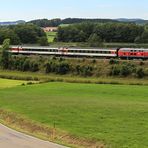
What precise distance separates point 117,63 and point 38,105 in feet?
161

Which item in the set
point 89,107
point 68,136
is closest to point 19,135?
point 68,136

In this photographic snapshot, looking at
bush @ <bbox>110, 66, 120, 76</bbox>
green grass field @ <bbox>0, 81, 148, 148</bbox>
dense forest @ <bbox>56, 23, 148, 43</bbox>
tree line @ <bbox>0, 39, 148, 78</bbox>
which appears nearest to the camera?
green grass field @ <bbox>0, 81, 148, 148</bbox>

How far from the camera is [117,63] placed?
79.8 meters

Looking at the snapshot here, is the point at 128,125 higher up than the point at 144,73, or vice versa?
the point at 128,125

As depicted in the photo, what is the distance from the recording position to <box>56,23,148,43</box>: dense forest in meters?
131

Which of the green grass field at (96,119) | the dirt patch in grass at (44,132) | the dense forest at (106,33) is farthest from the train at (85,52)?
the dirt patch in grass at (44,132)

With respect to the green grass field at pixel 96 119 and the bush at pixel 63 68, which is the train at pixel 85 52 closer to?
the bush at pixel 63 68

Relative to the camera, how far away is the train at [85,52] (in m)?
81.3

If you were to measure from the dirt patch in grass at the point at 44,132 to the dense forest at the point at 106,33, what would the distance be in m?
99.2

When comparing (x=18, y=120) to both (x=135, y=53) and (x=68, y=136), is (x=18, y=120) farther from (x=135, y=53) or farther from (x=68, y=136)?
(x=135, y=53)

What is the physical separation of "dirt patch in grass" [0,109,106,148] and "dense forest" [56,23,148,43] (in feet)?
325

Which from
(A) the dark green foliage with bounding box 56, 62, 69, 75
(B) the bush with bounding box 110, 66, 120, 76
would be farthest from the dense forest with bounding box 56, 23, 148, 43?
(B) the bush with bounding box 110, 66, 120, 76

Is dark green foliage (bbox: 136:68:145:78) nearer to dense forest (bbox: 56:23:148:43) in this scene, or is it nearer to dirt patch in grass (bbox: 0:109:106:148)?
dirt patch in grass (bbox: 0:109:106:148)

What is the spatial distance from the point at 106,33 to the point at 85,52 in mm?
49665
